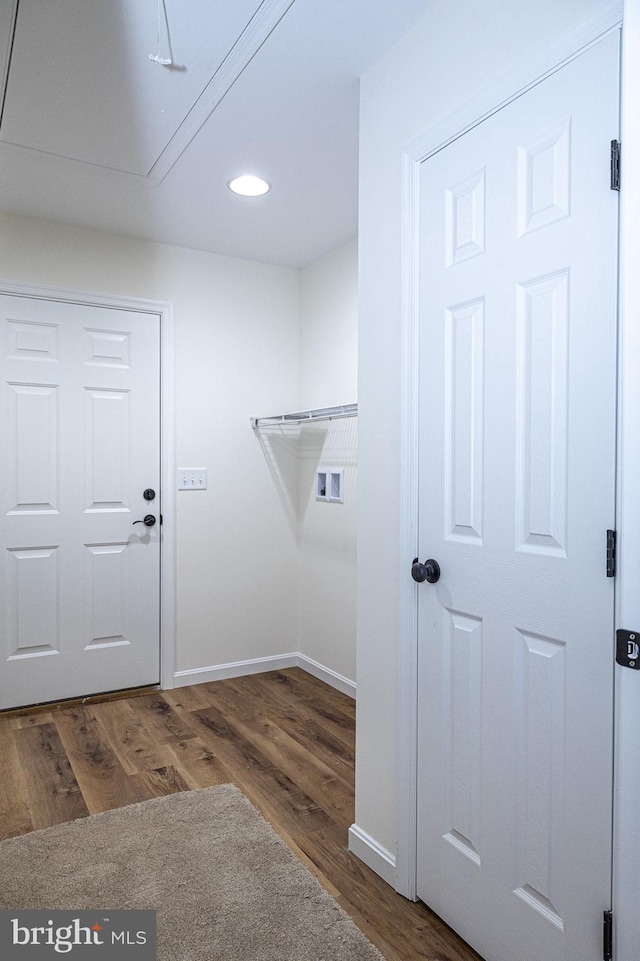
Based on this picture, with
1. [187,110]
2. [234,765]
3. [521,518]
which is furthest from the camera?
[234,765]

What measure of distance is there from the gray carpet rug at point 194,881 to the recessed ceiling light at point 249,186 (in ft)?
8.04

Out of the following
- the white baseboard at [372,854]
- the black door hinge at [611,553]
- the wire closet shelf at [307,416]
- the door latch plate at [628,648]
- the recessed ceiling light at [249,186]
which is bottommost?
the white baseboard at [372,854]

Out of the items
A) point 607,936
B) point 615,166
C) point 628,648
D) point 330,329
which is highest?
point 330,329

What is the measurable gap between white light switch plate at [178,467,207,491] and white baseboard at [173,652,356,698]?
3.37 feet

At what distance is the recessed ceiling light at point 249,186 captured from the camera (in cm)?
263

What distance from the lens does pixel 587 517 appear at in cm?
124

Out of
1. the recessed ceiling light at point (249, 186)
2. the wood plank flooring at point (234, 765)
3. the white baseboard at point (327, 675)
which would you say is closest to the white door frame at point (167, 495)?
the wood plank flooring at point (234, 765)

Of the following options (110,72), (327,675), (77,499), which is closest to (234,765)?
(327,675)

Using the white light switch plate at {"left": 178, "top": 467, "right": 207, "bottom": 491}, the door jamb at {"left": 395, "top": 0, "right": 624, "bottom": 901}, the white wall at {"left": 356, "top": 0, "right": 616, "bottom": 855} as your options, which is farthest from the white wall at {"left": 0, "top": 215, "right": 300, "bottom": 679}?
the door jamb at {"left": 395, "top": 0, "right": 624, "bottom": 901}

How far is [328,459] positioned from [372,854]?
2068mm

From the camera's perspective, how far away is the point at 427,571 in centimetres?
165

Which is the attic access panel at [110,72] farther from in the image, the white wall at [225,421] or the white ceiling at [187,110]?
the white wall at [225,421]

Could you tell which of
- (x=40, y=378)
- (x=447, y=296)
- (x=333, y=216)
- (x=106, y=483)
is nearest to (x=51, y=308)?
(x=40, y=378)

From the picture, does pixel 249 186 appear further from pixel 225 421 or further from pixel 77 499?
pixel 77 499
